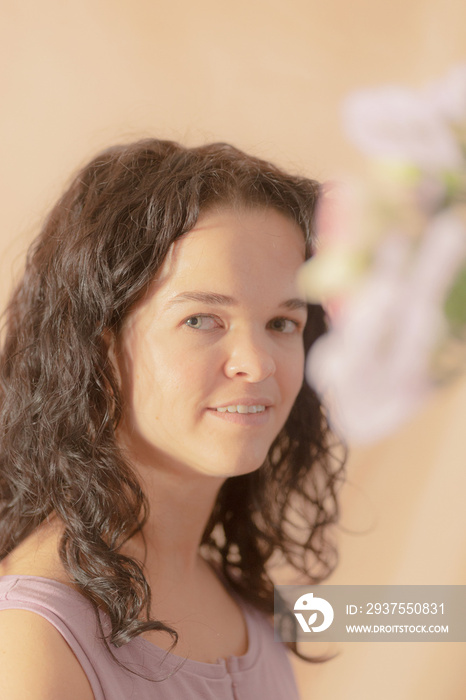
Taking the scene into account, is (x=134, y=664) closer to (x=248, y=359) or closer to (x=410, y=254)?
(x=248, y=359)

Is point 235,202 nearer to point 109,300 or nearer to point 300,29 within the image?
point 109,300

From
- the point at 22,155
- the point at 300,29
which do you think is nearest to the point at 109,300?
the point at 22,155

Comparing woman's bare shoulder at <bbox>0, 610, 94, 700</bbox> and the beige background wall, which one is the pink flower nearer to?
woman's bare shoulder at <bbox>0, 610, 94, 700</bbox>

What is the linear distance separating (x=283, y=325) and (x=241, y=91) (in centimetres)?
44

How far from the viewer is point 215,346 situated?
0.66 meters

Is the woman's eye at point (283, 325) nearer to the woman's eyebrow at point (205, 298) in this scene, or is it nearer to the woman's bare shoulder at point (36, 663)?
the woman's eyebrow at point (205, 298)

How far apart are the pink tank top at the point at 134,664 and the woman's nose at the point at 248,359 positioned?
0.84 feet

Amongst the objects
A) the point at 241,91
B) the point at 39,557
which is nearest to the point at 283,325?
the point at 39,557

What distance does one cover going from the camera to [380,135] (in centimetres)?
32

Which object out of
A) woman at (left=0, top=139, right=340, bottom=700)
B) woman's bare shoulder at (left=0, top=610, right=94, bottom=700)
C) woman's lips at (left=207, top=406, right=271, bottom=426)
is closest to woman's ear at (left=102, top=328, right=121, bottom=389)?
woman at (left=0, top=139, right=340, bottom=700)

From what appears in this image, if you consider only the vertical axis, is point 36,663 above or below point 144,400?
below

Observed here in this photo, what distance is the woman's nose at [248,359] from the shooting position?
2.13ft

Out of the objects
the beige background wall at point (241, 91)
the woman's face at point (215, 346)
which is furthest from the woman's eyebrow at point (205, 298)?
the beige background wall at point (241, 91)

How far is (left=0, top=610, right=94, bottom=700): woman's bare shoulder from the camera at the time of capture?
527mm
